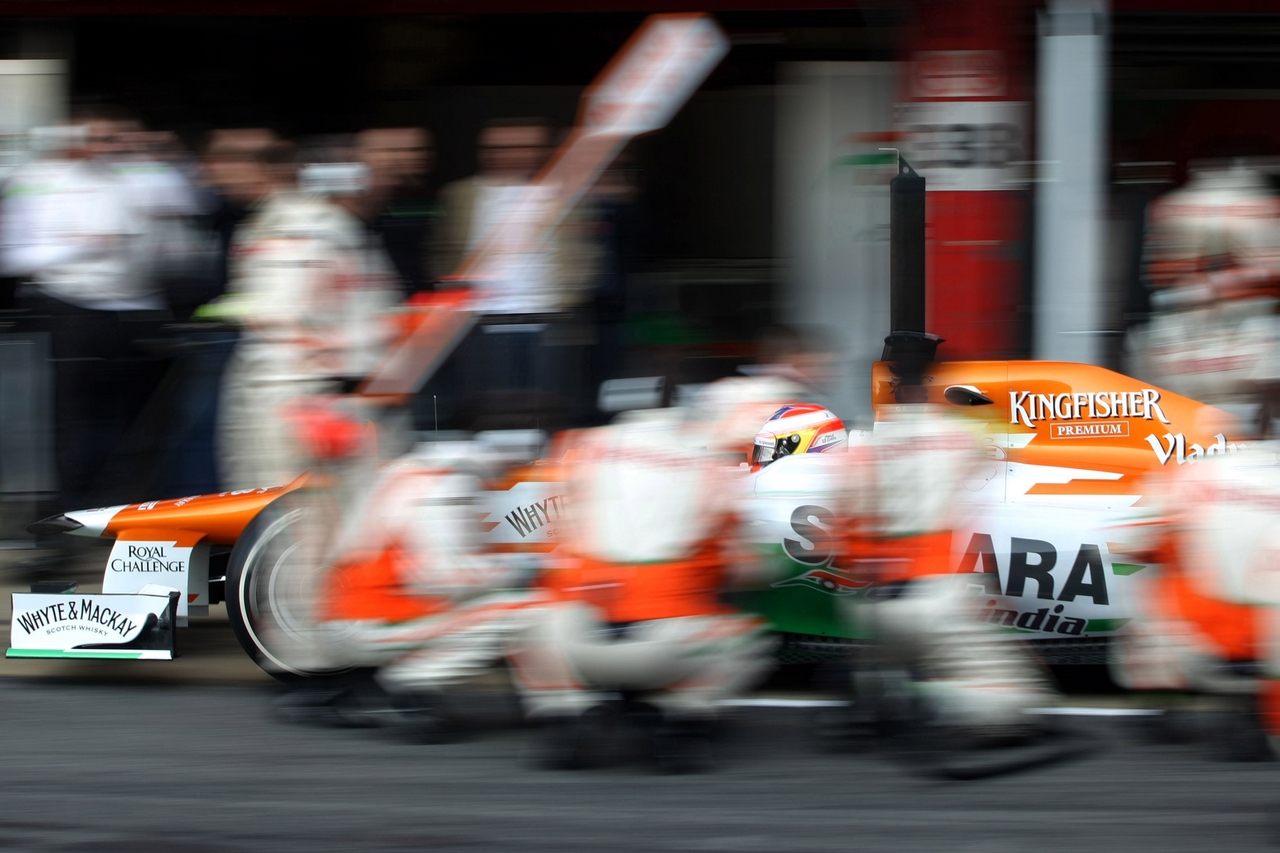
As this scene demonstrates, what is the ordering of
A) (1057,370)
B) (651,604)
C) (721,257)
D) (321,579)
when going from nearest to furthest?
(651,604)
(321,579)
(1057,370)
(721,257)

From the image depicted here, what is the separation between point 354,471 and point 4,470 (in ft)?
8.52

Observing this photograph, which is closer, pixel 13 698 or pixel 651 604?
pixel 651 604

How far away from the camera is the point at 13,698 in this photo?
5.00 m

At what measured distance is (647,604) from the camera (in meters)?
4.20

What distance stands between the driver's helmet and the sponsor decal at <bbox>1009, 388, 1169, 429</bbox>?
60 centimetres

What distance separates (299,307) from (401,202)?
801 millimetres

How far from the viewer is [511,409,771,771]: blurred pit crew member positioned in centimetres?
420

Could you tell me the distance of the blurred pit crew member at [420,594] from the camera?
14.7ft

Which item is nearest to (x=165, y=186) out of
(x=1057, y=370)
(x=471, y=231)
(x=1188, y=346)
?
(x=471, y=231)

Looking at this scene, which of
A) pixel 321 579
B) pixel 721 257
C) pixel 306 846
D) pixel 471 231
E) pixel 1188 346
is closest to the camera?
pixel 306 846

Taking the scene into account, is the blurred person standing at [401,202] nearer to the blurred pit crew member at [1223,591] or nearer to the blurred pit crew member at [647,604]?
the blurred pit crew member at [647,604]

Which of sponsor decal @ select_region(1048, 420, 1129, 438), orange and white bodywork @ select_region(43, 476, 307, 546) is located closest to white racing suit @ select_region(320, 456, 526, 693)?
orange and white bodywork @ select_region(43, 476, 307, 546)

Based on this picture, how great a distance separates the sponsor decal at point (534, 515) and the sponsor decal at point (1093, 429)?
1633 mm

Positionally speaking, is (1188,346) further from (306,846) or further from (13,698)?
(13,698)
